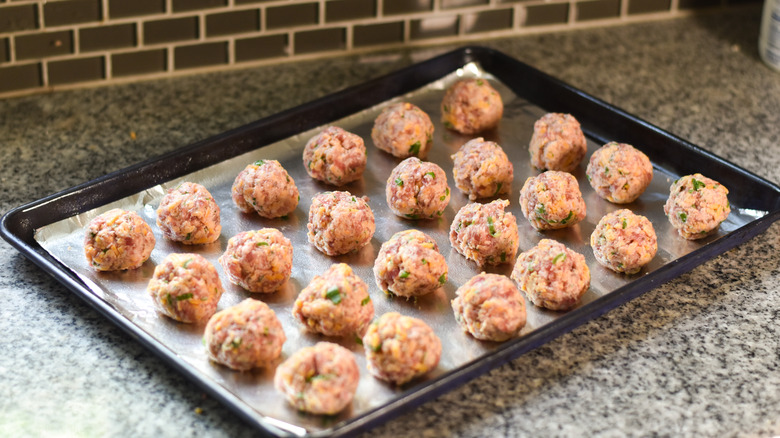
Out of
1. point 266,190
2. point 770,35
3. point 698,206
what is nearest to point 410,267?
point 266,190

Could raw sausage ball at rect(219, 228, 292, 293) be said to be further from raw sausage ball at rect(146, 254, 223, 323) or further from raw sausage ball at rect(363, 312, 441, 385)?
raw sausage ball at rect(363, 312, 441, 385)

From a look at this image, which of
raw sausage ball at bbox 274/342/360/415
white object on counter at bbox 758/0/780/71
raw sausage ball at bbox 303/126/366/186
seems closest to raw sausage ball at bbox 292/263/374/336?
raw sausage ball at bbox 274/342/360/415

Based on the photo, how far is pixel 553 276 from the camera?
1.71 meters

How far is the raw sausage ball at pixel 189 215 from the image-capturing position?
1.85m

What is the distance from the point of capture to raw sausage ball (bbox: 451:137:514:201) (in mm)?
2041

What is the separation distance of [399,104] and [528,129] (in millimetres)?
331

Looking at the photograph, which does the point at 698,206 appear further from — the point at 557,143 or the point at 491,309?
the point at 491,309

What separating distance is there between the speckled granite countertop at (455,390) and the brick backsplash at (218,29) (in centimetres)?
5

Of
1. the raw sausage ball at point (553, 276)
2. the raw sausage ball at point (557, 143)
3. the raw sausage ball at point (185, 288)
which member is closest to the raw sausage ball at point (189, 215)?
the raw sausage ball at point (185, 288)

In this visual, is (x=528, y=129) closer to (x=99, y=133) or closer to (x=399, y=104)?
(x=399, y=104)

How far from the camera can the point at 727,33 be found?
282 cm

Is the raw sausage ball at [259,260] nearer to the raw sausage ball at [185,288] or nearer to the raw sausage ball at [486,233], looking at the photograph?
the raw sausage ball at [185,288]

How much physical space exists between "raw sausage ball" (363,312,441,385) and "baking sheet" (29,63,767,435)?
0.03 metres

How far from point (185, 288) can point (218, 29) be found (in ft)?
3.13
